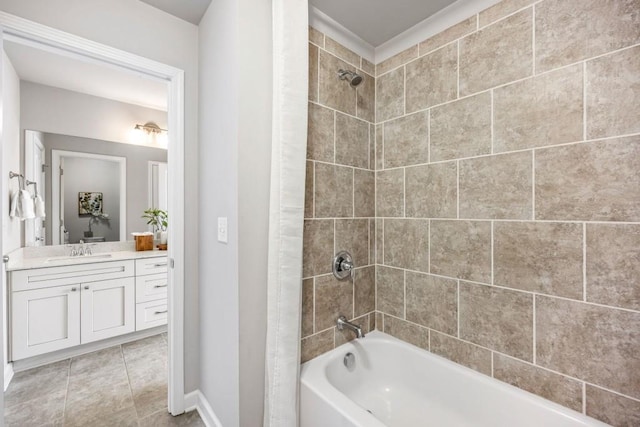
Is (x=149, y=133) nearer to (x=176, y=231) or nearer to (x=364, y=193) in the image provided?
(x=176, y=231)

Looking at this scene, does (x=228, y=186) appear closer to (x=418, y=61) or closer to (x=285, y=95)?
(x=285, y=95)

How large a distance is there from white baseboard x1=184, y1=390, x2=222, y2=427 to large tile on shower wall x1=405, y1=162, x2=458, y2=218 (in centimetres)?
166

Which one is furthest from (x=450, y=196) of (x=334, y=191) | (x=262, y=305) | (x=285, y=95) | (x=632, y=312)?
(x=262, y=305)

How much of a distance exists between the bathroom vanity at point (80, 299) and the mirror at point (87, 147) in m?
0.37

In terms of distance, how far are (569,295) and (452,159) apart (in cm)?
80

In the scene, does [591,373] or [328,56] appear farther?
[328,56]

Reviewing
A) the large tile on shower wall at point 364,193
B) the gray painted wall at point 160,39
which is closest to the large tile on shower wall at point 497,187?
the large tile on shower wall at point 364,193

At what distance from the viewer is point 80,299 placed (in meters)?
2.35

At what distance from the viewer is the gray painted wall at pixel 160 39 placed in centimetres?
135

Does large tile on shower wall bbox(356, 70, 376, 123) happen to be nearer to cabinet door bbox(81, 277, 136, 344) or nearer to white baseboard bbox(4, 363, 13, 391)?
cabinet door bbox(81, 277, 136, 344)

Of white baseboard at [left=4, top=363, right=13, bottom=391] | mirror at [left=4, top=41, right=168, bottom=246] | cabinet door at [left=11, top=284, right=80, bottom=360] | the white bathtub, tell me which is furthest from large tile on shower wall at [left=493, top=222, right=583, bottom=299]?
white baseboard at [left=4, top=363, right=13, bottom=391]

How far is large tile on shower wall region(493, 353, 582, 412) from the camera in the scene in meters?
1.13

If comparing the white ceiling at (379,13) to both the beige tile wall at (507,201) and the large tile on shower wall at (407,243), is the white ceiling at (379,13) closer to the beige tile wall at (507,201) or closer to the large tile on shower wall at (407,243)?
the beige tile wall at (507,201)

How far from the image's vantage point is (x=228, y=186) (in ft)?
4.35
